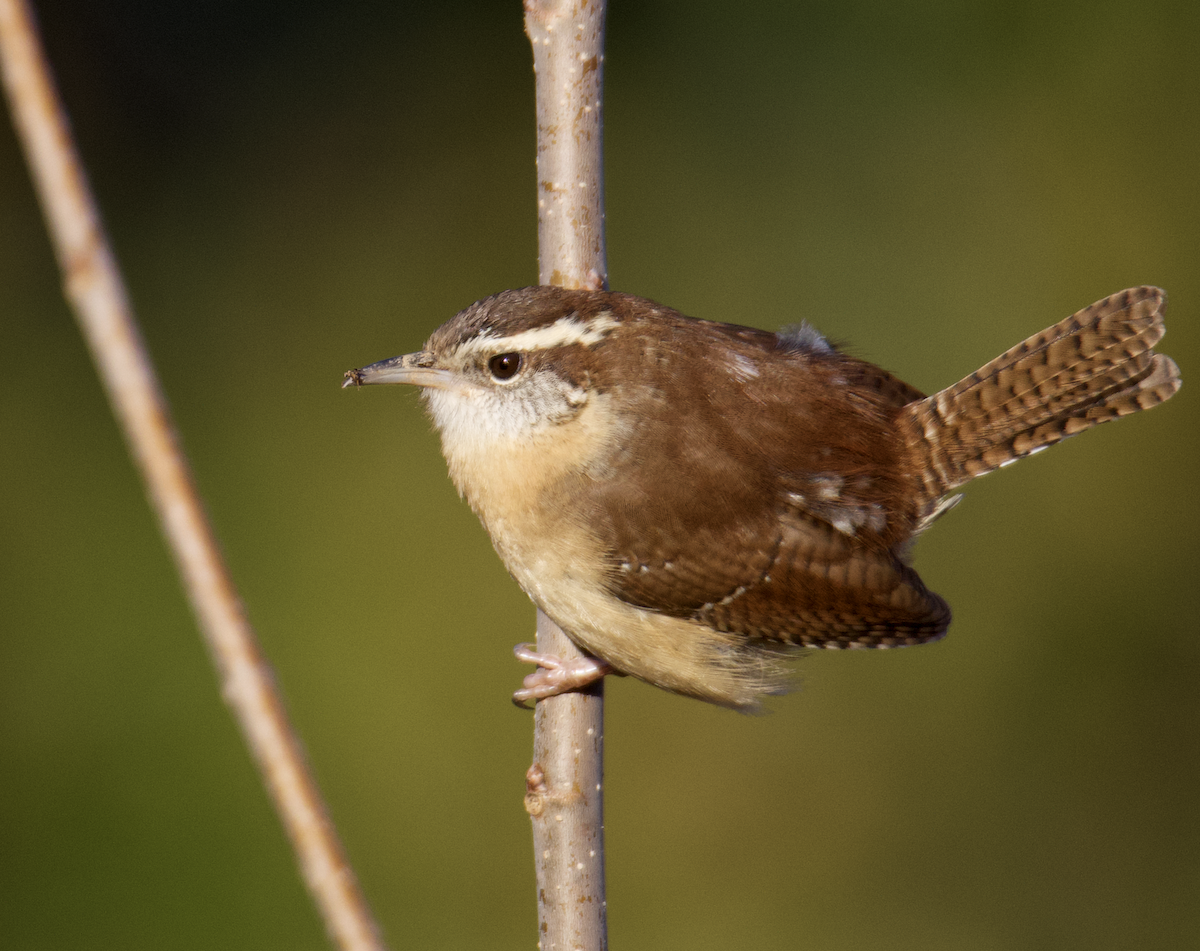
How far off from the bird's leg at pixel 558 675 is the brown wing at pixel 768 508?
0.54 feet

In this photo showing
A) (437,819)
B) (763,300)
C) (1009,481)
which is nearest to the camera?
(437,819)

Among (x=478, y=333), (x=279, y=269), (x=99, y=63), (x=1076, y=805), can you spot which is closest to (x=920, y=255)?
(x=1076, y=805)

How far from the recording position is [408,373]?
2.54 m

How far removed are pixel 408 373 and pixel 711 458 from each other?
65cm

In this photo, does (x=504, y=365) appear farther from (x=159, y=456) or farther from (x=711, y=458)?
(x=159, y=456)

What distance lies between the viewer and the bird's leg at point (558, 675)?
249 cm

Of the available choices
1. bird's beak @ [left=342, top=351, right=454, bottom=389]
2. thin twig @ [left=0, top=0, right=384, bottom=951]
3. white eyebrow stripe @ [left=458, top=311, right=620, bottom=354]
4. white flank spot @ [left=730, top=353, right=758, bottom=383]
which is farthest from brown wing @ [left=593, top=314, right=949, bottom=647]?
thin twig @ [left=0, top=0, right=384, bottom=951]

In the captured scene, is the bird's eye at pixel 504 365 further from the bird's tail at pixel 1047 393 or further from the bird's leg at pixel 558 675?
the bird's tail at pixel 1047 393

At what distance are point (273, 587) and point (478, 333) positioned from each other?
230 cm

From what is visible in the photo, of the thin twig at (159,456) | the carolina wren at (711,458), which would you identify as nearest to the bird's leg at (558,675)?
the carolina wren at (711,458)

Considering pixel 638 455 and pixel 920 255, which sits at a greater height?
pixel 920 255

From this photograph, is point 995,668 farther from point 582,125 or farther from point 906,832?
point 582,125

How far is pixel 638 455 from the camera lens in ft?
8.09

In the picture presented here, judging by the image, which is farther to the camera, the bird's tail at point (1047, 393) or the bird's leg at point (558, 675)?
the bird's tail at point (1047, 393)
